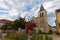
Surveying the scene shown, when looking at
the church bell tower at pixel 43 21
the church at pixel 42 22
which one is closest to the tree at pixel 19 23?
the church at pixel 42 22

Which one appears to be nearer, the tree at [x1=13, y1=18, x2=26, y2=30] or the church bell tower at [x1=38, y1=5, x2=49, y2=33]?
the church bell tower at [x1=38, y1=5, x2=49, y2=33]

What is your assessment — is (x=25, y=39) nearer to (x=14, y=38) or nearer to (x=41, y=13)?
(x=14, y=38)

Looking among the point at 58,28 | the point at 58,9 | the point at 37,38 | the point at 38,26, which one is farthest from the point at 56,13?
the point at 37,38

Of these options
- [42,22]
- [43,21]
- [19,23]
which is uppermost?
[43,21]

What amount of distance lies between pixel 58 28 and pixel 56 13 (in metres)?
2.73

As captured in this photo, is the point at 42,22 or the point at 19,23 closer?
the point at 19,23

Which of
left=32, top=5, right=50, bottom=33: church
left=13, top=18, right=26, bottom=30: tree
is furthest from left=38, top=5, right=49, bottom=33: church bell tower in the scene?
left=13, top=18, right=26, bottom=30: tree

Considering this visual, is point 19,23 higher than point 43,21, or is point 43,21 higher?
point 43,21

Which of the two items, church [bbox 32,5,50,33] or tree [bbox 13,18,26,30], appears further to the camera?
tree [bbox 13,18,26,30]

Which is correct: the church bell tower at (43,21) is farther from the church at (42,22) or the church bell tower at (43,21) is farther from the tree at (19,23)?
the tree at (19,23)

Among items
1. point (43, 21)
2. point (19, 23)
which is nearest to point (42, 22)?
point (43, 21)

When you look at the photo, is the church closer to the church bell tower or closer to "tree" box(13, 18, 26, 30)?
the church bell tower

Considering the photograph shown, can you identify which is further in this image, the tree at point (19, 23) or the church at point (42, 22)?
the tree at point (19, 23)

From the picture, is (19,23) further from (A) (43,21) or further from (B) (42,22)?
(A) (43,21)
